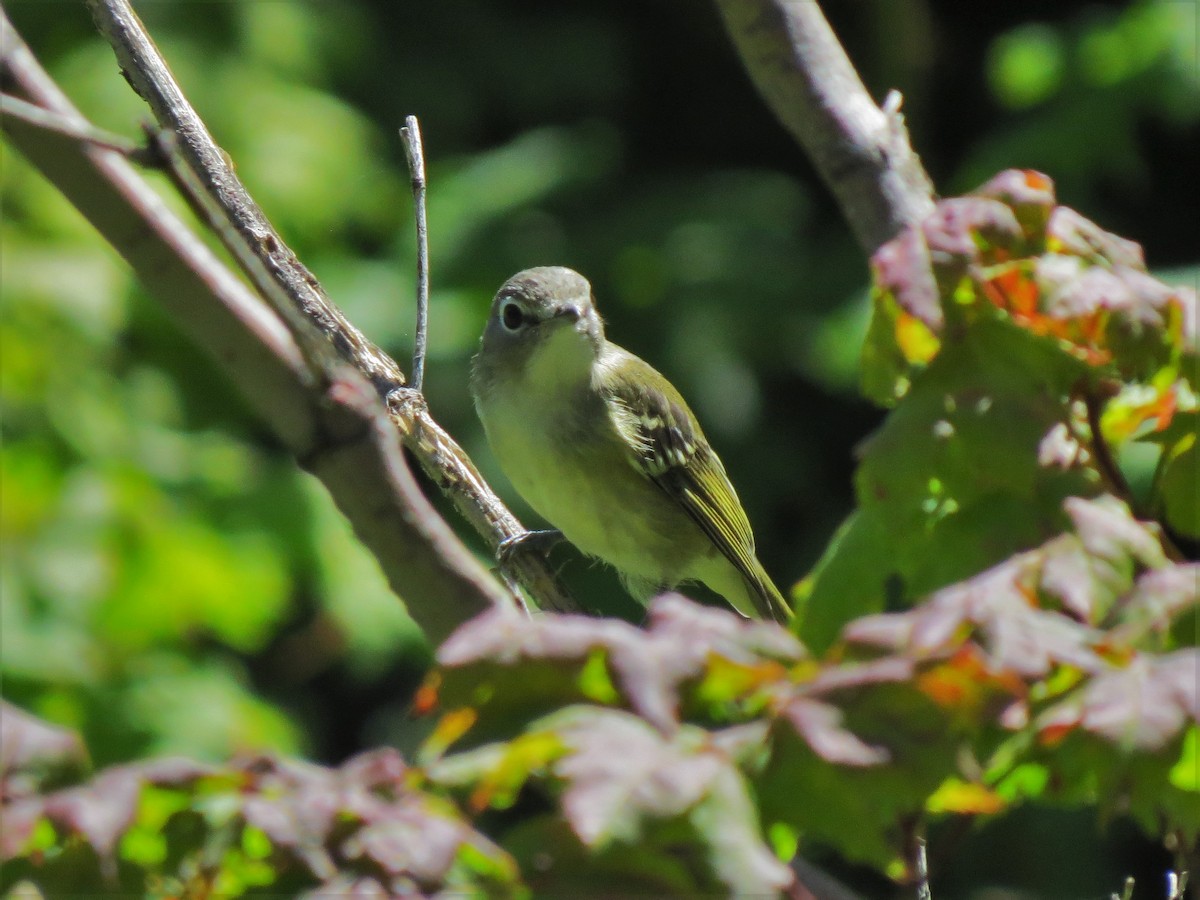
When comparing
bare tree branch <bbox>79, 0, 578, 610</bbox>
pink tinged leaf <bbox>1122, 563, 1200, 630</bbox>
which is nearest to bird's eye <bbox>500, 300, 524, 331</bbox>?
bare tree branch <bbox>79, 0, 578, 610</bbox>

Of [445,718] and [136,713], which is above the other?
[445,718]

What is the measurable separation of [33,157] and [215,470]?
4077 mm

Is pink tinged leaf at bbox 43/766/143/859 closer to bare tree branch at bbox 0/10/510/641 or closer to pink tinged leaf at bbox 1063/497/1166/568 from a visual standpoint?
bare tree branch at bbox 0/10/510/641

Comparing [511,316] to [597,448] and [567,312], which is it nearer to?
[567,312]

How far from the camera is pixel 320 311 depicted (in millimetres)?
2473

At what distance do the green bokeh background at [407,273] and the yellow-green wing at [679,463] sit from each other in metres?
1.26

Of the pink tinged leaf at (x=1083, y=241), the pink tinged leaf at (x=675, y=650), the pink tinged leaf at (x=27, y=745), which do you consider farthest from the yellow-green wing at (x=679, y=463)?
the pink tinged leaf at (x=27, y=745)

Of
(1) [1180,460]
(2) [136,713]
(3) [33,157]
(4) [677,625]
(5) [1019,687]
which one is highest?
(3) [33,157]

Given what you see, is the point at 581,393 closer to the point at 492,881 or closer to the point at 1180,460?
the point at 1180,460

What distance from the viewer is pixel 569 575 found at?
543 cm

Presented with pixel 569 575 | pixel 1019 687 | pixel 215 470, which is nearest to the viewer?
pixel 1019 687

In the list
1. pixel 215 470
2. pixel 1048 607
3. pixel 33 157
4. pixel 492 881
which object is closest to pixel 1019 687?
pixel 1048 607

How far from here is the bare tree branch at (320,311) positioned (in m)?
1.90

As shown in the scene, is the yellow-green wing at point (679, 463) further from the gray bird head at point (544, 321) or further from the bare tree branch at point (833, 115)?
the bare tree branch at point (833, 115)
